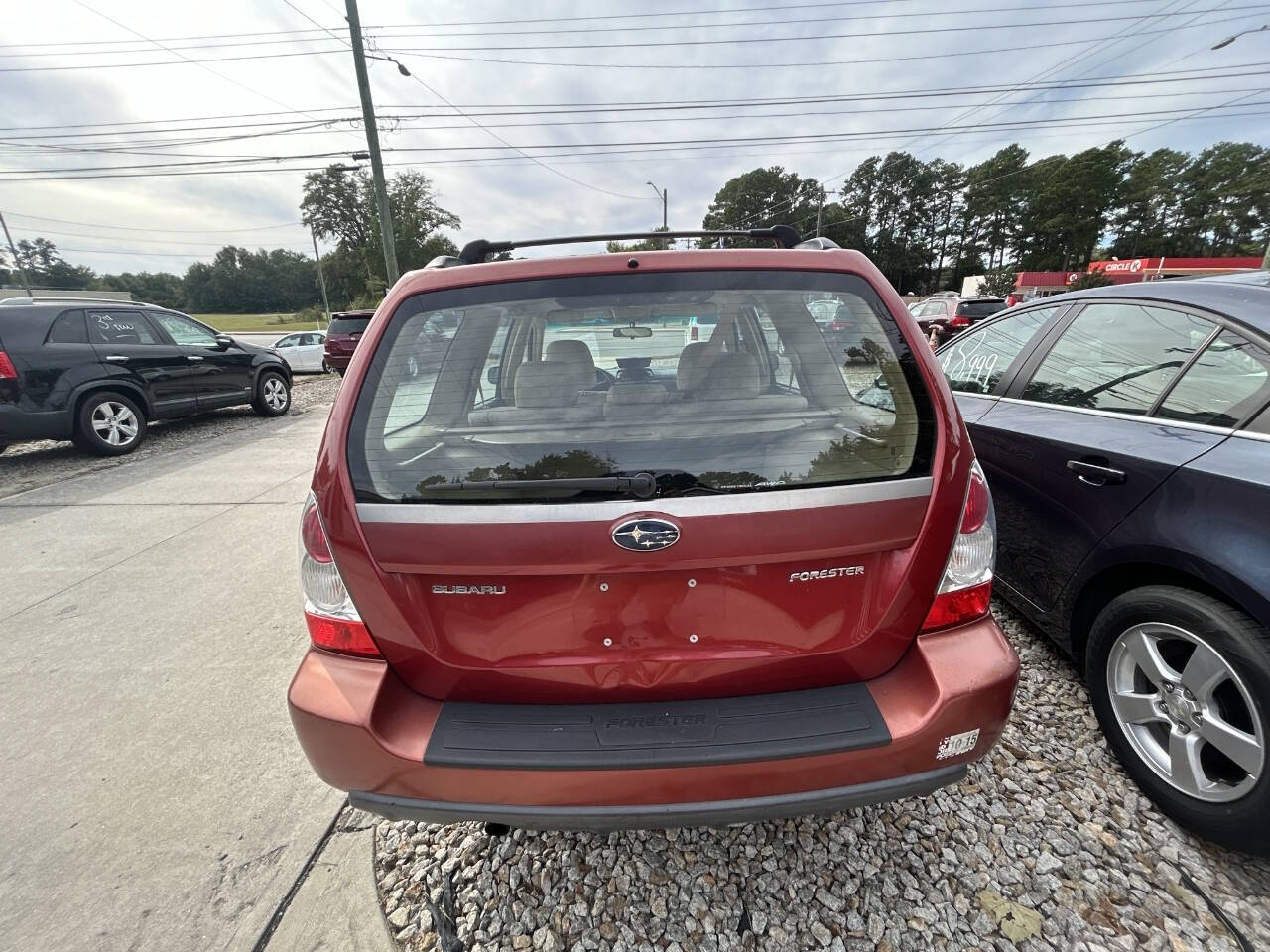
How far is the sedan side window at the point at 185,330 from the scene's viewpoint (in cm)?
769

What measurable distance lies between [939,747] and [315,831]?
6.52ft

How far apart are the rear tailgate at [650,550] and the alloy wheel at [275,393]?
379 inches

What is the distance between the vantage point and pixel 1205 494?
166 centimetres

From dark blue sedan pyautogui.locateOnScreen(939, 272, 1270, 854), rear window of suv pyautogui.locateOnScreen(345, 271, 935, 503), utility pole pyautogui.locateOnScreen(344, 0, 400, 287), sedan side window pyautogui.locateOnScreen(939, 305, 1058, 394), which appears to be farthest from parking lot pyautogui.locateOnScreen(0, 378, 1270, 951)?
utility pole pyautogui.locateOnScreen(344, 0, 400, 287)

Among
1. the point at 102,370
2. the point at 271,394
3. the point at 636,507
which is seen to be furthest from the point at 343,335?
the point at 636,507

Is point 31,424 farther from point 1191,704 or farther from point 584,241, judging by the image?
point 1191,704

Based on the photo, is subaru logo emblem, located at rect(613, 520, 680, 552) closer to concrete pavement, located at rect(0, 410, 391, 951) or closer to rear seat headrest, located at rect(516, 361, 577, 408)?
rear seat headrest, located at rect(516, 361, 577, 408)

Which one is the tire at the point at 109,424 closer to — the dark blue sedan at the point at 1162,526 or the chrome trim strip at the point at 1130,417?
the dark blue sedan at the point at 1162,526

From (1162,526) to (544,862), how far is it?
2.22m

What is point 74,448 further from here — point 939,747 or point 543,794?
point 939,747

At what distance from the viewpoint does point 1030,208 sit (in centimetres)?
6800

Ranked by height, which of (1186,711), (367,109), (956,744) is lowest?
(1186,711)

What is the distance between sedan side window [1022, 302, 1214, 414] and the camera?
6.99 feet

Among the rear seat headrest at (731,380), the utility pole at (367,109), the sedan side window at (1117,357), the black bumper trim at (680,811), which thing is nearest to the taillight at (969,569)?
the black bumper trim at (680,811)
